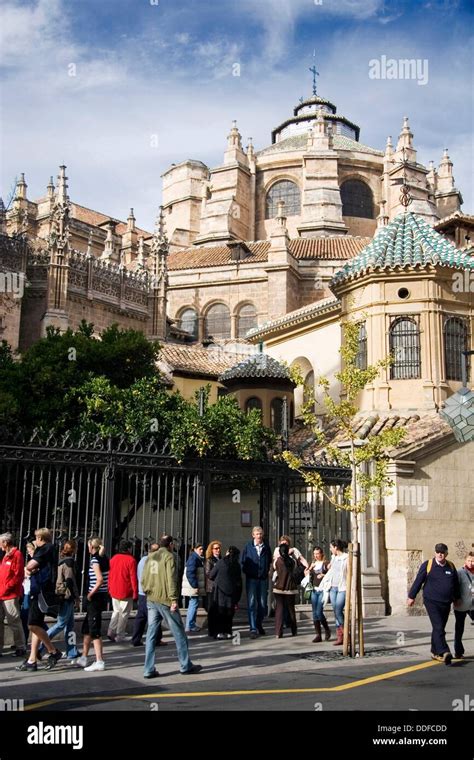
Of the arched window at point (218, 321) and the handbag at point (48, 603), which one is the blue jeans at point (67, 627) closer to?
the handbag at point (48, 603)

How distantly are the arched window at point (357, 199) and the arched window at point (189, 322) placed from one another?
15698mm

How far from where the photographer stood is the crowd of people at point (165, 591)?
959 centimetres

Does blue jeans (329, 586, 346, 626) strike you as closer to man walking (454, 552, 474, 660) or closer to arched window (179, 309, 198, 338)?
man walking (454, 552, 474, 660)

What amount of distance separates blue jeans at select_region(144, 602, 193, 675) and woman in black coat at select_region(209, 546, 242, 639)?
10.6ft

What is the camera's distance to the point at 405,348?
2062 cm

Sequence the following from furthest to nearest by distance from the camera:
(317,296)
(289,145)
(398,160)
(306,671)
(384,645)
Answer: (289,145) < (398,160) < (317,296) < (384,645) < (306,671)

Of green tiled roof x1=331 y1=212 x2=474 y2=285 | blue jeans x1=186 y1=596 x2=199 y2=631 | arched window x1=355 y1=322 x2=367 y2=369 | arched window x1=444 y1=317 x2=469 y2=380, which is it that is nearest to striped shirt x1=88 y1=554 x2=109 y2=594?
blue jeans x1=186 y1=596 x2=199 y2=631

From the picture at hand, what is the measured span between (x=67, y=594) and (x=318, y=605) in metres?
4.14

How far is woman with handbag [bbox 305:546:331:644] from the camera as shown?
12789mm

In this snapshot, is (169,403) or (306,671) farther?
(169,403)
